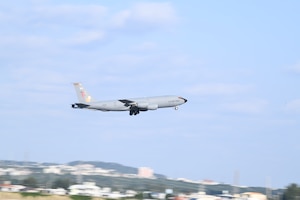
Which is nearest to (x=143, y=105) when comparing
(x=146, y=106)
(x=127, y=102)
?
(x=146, y=106)

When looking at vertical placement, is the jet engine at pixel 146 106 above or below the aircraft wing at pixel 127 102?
below

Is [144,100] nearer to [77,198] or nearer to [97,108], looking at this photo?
[97,108]

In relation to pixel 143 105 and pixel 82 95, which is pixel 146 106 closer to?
pixel 143 105

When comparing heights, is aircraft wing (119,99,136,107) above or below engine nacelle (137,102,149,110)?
above

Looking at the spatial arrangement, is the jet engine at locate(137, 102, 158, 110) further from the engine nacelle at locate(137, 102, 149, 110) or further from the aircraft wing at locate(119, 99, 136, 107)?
the aircraft wing at locate(119, 99, 136, 107)

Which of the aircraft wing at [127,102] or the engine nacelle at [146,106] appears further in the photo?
the aircraft wing at [127,102]

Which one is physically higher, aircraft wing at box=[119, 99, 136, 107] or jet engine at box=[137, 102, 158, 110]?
aircraft wing at box=[119, 99, 136, 107]

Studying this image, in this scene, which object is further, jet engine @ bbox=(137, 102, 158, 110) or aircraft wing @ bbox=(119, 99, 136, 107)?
aircraft wing @ bbox=(119, 99, 136, 107)

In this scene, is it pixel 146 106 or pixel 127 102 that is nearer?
pixel 146 106

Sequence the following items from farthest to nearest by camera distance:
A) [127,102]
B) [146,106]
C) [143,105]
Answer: [127,102]
[146,106]
[143,105]

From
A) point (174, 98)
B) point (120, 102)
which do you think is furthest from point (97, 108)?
point (174, 98)

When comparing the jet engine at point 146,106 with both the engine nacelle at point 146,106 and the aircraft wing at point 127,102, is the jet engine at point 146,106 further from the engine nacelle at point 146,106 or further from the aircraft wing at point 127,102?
the aircraft wing at point 127,102

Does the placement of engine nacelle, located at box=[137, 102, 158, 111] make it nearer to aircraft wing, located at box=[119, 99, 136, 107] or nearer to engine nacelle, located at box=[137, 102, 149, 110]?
engine nacelle, located at box=[137, 102, 149, 110]

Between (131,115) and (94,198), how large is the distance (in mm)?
22757
